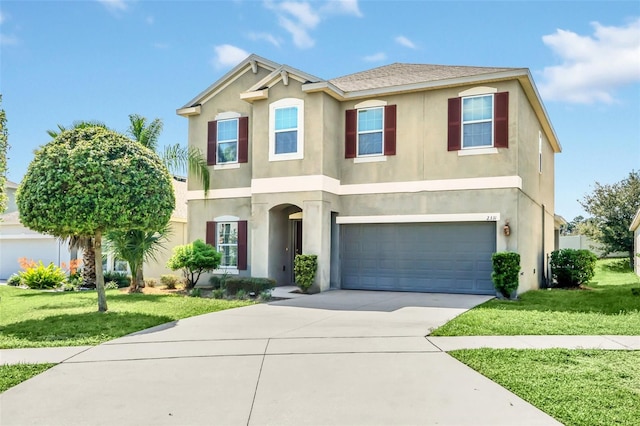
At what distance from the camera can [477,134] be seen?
52.9 feet

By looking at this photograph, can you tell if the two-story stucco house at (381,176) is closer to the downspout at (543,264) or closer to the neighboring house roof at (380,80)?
the neighboring house roof at (380,80)

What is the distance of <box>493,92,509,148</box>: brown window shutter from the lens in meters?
15.6

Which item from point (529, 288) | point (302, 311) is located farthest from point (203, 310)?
→ point (529, 288)

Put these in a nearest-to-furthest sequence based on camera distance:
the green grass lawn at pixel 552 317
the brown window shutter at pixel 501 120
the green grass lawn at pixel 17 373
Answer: the green grass lawn at pixel 17 373
the green grass lawn at pixel 552 317
the brown window shutter at pixel 501 120

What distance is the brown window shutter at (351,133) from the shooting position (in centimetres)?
1772

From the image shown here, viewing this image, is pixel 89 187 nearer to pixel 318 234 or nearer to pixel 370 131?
pixel 318 234

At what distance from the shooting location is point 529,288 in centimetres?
1816

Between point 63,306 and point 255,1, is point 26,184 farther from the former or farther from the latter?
point 255,1

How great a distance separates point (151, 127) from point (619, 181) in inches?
1190

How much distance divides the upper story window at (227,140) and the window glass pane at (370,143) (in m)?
4.07

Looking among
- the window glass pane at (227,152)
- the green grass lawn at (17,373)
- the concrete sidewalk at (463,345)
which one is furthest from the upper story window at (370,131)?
the green grass lawn at (17,373)

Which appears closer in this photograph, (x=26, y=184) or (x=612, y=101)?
(x=26, y=184)

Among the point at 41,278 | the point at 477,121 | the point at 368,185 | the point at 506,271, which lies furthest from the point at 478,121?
the point at 41,278

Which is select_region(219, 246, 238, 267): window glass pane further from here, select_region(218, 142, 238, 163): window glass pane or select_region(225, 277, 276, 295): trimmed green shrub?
select_region(218, 142, 238, 163): window glass pane
